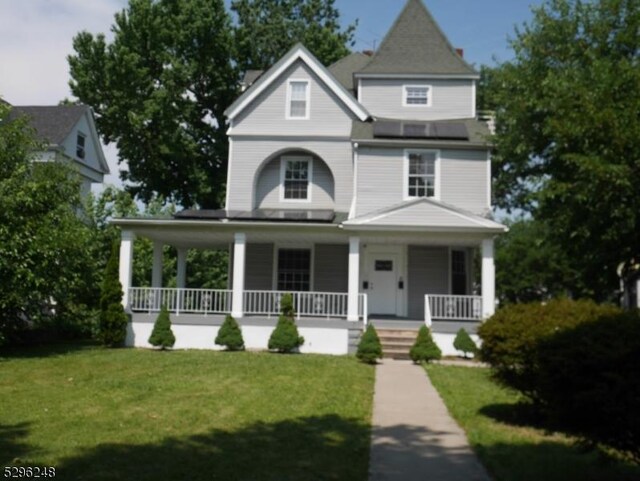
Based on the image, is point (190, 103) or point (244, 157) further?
point (190, 103)

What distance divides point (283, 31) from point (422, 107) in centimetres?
1604

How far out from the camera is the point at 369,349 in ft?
47.2

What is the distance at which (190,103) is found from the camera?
29.8 meters

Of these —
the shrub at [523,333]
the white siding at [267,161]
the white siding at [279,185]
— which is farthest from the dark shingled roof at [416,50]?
the shrub at [523,333]

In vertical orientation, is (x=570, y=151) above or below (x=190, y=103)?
below

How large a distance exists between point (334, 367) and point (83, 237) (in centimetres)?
806

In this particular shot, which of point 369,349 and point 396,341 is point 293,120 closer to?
point 396,341

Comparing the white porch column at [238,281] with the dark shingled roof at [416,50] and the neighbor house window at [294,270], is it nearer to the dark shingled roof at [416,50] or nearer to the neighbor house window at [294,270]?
the neighbor house window at [294,270]

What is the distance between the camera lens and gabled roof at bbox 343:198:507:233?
16.6 m

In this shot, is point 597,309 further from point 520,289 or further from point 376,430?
point 520,289

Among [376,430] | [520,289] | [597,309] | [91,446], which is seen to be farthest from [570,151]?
[520,289]

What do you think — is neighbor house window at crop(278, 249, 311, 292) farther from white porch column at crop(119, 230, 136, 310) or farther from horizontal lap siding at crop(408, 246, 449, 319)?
white porch column at crop(119, 230, 136, 310)

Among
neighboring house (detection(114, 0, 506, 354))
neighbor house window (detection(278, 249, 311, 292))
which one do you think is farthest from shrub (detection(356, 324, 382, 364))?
neighbor house window (detection(278, 249, 311, 292))

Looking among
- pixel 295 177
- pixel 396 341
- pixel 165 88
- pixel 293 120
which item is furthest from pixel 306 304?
pixel 165 88
